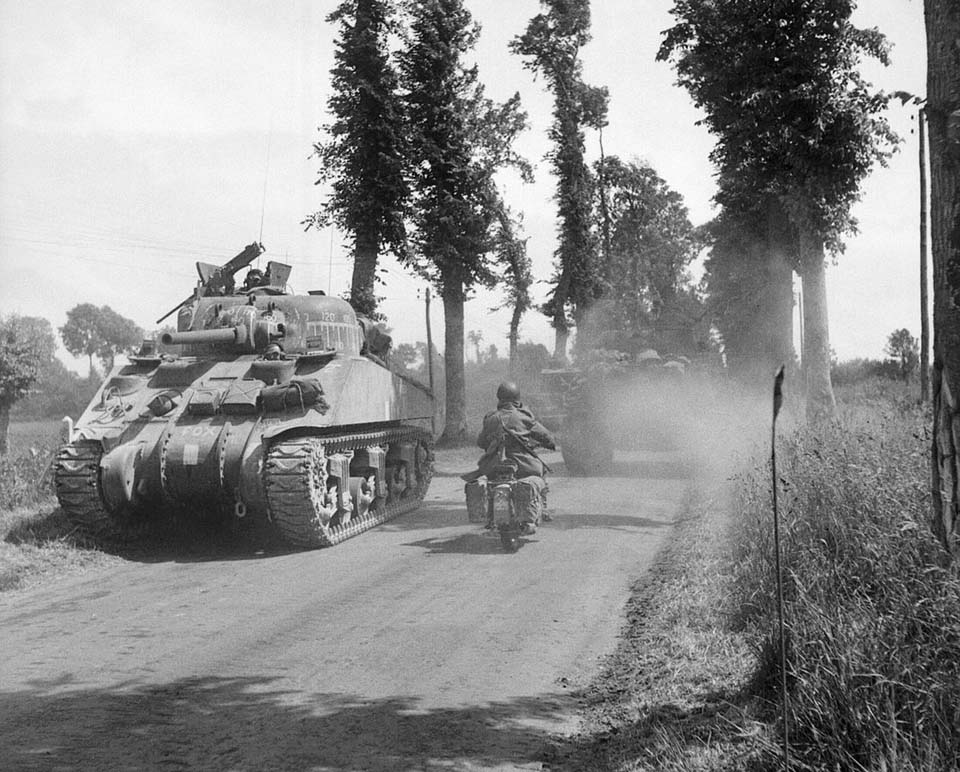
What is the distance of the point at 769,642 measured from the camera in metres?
4.65

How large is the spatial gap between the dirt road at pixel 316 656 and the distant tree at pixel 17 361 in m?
21.0

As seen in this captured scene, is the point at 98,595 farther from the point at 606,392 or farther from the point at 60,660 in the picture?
the point at 606,392

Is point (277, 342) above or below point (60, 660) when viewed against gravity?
above

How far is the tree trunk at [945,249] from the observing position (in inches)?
163

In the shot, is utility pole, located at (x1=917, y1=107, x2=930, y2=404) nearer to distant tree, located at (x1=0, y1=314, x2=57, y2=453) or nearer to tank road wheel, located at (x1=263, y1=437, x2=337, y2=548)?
tank road wheel, located at (x1=263, y1=437, x2=337, y2=548)

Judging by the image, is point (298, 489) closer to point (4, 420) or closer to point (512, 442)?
point (512, 442)

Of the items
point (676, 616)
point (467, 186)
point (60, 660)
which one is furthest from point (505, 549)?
point (467, 186)

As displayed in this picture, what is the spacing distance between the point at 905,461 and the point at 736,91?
11.2m

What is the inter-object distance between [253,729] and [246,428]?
586 cm

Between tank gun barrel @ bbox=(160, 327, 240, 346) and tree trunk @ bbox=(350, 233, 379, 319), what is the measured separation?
11574 millimetres

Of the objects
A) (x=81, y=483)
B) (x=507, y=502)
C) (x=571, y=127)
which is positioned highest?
(x=571, y=127)

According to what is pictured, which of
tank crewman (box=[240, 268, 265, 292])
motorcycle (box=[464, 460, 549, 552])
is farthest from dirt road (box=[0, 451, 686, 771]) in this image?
tank crewman (box=[240, 268, 265, 292])

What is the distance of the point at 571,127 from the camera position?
32781mm

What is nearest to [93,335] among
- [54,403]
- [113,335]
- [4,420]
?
[113,335]
